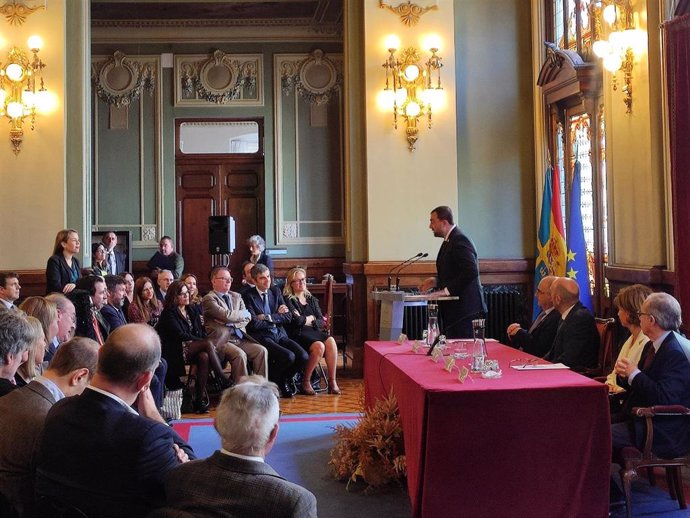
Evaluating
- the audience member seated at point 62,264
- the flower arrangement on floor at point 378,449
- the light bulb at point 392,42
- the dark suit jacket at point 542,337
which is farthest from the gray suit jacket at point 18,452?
the light bulb at point 392,42

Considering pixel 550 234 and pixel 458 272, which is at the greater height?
pixel 550 234

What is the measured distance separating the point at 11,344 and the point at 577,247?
17.1 ft

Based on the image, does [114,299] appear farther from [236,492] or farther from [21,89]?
[236,492]

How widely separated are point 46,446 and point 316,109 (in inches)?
395

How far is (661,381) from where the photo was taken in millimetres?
3834

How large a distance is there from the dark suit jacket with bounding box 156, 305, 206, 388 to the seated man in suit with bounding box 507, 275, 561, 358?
266cm

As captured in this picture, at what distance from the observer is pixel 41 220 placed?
320 inches

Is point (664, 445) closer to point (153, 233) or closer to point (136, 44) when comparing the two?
point (153, 233)

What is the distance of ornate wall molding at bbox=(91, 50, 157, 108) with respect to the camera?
11781mm

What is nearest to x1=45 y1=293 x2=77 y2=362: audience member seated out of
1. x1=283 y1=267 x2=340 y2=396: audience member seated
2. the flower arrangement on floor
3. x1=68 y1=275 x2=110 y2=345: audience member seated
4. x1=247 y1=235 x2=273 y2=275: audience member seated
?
x1=68 y1=275 x2=110 y2=345: audience member seated

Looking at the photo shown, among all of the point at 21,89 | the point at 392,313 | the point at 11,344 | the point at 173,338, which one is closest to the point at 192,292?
the point at 173,338

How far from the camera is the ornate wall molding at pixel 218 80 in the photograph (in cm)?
1188

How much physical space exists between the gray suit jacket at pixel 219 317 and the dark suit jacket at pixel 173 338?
0.54ft

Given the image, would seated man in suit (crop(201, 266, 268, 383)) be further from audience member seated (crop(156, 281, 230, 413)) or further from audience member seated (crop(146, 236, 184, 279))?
audience member seated (crop(146, 236, 184, 279))
